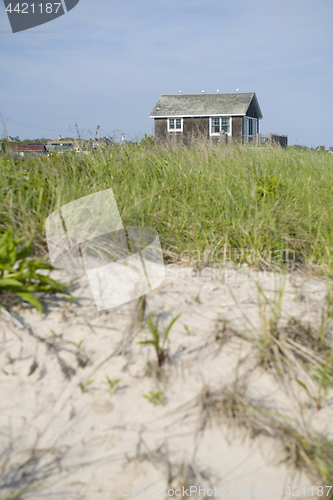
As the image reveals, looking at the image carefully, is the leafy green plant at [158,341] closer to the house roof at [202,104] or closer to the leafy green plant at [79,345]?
the leafy green plant at [79,345]

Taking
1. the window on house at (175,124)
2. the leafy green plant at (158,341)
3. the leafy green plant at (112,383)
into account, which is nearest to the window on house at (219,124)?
the window on house at (175,124)

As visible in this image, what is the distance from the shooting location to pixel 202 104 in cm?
2720

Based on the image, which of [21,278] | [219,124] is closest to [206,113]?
[219,124]

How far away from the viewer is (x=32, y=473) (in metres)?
1.44

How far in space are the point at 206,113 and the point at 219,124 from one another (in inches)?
45.8

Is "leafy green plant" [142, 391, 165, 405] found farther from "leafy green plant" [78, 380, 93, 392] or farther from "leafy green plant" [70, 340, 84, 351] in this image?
"leafy green plant" [70, 340, 84, 351]

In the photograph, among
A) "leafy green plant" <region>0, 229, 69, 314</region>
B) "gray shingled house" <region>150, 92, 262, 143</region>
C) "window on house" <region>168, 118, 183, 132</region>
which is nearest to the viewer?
"leafy green plant" <region>0, 229, 69, 314</region>

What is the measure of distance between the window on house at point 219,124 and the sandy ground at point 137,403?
25883mm

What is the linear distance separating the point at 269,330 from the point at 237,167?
2.59 meters

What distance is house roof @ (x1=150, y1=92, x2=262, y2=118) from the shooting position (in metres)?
26.3

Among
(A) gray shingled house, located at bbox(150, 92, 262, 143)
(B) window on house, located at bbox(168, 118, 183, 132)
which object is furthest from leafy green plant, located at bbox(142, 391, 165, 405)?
(B) window on house, located at bbox(168, 118, 183, 132)

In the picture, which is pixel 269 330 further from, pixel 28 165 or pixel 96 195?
pixel 28 165

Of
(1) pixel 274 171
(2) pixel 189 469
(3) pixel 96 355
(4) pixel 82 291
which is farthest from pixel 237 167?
(2) pixel 189 469

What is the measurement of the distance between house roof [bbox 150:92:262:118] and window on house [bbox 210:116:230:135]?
46 centimetres
